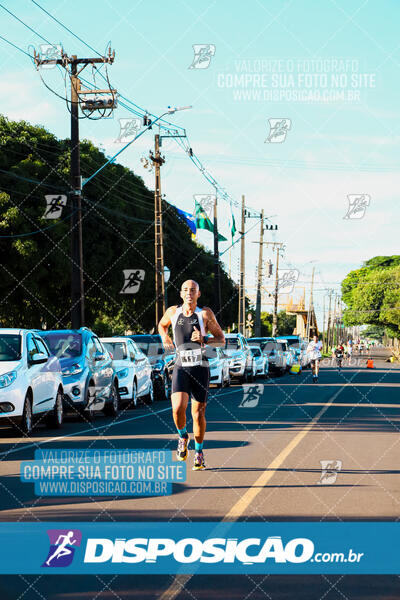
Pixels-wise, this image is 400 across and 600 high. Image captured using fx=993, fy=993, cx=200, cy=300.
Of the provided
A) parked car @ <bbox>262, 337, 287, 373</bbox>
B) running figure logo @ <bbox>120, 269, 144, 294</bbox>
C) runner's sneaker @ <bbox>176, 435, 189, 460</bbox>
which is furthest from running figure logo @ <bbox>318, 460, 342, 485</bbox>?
parked car @ <bbox>262, 337, 287, 373</bbox>

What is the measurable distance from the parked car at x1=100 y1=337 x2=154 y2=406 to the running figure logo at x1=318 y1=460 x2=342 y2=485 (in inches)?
383

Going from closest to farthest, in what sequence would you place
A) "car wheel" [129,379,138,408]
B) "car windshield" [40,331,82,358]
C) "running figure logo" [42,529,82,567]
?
"running figure logo" [42,529,82,567] → "car windshield" [40,331,82,358] → "car wheel" [129,379,138,408]

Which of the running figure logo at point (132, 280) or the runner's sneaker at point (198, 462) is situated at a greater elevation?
the running figure logo at point (132, 280)

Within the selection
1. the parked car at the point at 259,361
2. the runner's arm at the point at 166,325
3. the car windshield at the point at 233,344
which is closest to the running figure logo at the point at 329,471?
the runner's arm at the point at 166,325

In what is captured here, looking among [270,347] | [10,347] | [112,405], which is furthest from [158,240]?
[10,347]

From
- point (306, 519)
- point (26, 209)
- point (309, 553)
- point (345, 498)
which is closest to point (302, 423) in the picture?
point (345, 498)

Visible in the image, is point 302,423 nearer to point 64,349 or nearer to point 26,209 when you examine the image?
point 64,349

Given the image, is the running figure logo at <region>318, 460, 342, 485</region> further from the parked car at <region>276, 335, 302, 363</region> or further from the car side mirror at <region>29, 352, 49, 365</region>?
the parked car at <region>276, 335, 302, 363</region>

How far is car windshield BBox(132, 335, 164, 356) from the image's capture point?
27.5 meters

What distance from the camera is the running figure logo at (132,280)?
42500 millimetres

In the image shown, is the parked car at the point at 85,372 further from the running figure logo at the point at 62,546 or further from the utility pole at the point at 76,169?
the running figure logo at the point at 62,546

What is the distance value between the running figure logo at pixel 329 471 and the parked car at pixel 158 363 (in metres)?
13.4

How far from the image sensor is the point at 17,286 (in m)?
36.8

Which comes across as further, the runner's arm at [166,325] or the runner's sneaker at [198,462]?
the runner's sneaker at [198,462]
